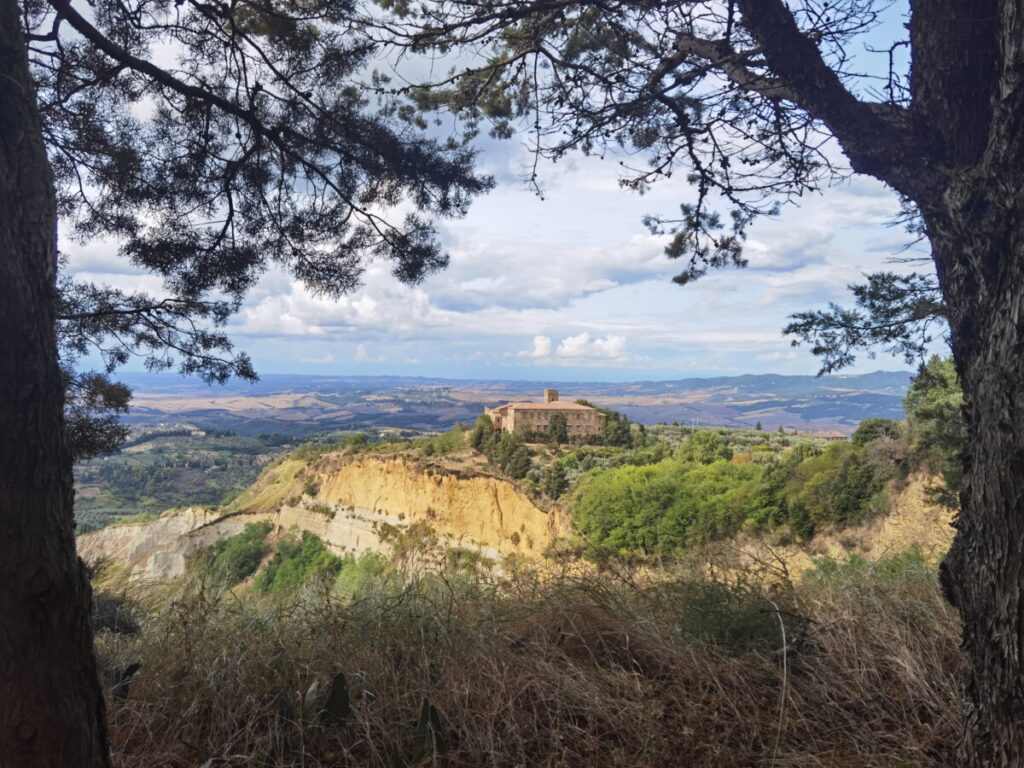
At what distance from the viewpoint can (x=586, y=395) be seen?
39.3m

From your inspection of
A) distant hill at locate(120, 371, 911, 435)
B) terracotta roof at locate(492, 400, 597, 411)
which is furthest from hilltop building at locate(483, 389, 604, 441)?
distant hill at locate(120, 371, 911, 435)

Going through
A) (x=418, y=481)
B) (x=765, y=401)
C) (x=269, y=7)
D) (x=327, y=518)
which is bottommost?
(x=327, y=518)

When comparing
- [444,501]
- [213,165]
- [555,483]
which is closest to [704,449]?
[555,483]

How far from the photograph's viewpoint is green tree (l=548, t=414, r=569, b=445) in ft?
105

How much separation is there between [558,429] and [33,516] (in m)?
31.0

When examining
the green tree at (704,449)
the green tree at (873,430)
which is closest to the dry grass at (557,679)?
the green tree at (873,430)

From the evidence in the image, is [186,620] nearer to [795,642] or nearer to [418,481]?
[795,642]

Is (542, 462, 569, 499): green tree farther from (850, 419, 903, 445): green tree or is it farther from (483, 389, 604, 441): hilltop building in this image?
(850, 419, 903, 445): green tree

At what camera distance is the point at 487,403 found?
39.4 m

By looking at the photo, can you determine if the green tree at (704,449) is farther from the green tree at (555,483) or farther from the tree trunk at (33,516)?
the tree trunk at (33,516)

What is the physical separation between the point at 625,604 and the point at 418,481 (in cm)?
2776

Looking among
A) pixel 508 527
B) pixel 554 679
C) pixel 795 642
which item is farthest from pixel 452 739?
pixel 508 527

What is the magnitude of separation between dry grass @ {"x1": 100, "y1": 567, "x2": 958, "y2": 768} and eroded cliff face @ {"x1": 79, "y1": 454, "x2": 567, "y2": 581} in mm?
18773

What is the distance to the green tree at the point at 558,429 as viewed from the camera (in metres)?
32.0
